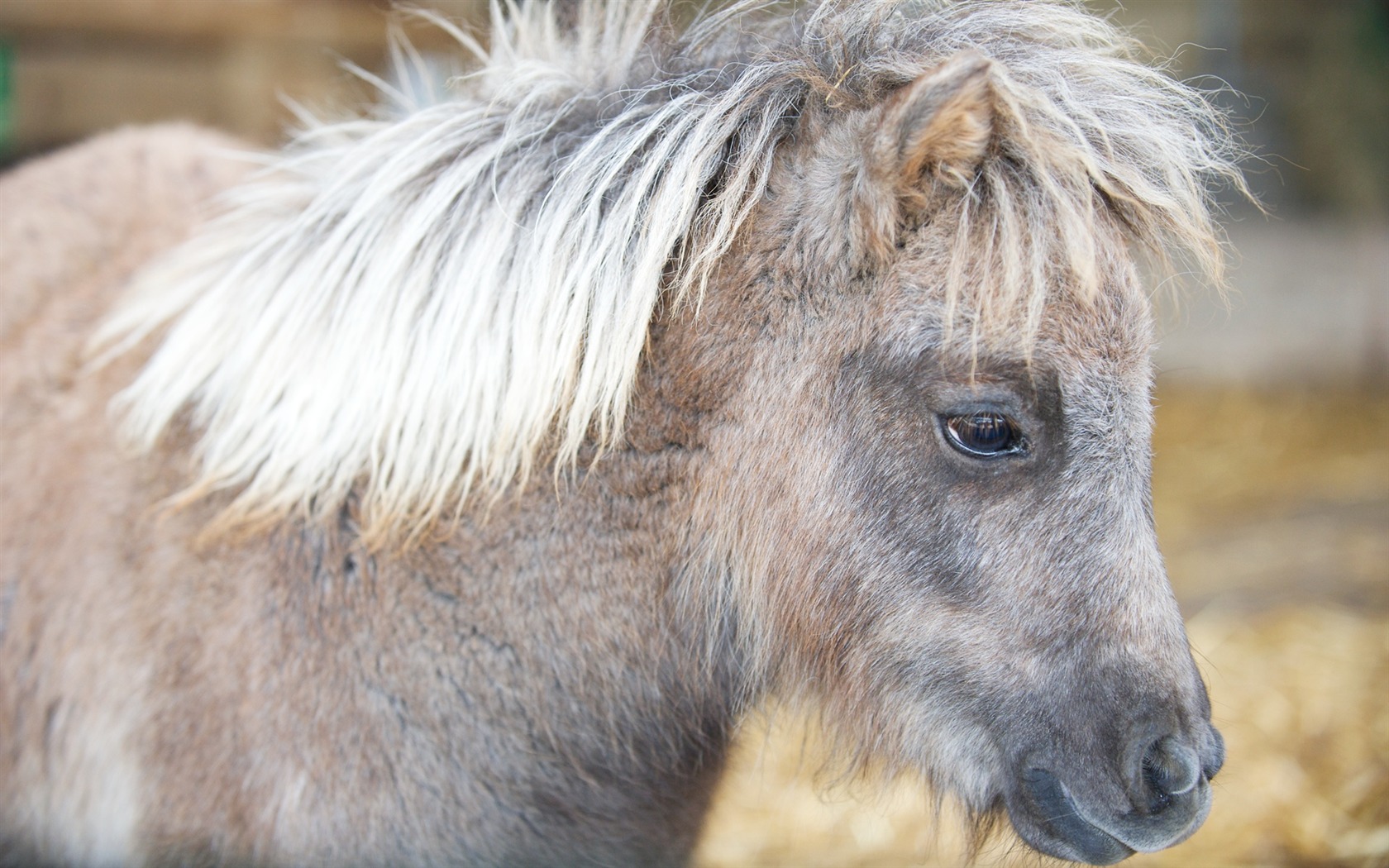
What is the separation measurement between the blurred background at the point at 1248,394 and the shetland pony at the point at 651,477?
275mm

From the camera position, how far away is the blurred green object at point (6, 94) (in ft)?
16.3

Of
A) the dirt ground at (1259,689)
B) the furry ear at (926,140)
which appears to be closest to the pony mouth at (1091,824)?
the dirt ground at (1259,689)

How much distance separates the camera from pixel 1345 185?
7270 mm

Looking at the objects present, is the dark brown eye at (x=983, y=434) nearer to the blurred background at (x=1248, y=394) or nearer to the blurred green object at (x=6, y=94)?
the blurred background at (x=1248, y=394)

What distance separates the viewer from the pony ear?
1334 mm

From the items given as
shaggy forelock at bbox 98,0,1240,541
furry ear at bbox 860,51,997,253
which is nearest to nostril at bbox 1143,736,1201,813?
shaggy forelock at bbox 98,0,1240,541

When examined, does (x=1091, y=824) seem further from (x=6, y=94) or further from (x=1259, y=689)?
(x=6, y=94)

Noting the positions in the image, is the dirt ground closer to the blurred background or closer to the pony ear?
the blurred background

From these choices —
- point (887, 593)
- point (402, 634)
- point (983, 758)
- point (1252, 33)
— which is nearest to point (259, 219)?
point (402, 634)

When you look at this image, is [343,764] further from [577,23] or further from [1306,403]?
[1306,403]

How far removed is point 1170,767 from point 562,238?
1.22 meters

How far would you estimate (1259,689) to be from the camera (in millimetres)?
3543

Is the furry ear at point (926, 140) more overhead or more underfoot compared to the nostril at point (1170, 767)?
more overhead

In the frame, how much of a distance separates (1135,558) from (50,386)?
2.02 meters
